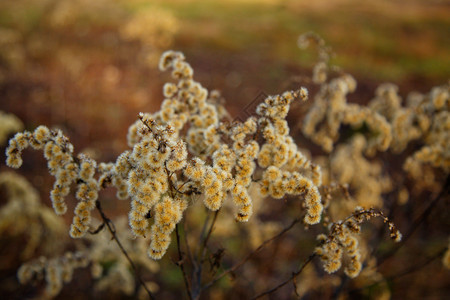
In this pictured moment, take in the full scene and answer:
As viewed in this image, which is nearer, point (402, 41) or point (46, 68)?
point (46, 68)

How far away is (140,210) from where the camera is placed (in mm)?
1921

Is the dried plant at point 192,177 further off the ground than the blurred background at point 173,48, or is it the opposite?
the blurred background at point 173,48

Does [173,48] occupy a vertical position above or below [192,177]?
above

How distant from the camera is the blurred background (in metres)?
10.8

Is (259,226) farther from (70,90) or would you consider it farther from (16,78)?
(16,78)

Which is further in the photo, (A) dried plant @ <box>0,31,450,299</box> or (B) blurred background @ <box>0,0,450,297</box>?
(B) blurred background @ <box>0,0,450,297</box>

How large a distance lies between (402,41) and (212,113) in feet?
104

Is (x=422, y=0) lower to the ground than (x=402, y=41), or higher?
higher

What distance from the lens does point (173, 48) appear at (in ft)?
66.1

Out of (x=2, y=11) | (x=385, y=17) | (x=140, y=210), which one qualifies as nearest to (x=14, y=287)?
(x=140, y=210)

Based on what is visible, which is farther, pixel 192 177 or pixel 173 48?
pixel 173 48

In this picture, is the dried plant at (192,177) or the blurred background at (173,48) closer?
the dried plant at (192,177)

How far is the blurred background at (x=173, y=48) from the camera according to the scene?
10797 millimetres

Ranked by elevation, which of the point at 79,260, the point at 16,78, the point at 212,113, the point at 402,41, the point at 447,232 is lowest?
the point at 447,232
